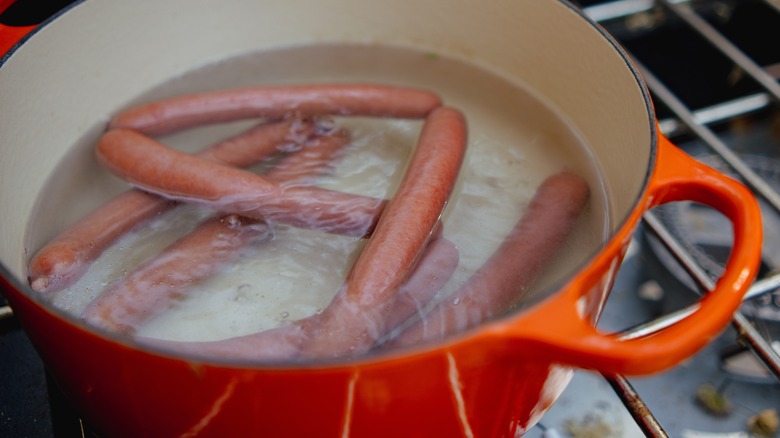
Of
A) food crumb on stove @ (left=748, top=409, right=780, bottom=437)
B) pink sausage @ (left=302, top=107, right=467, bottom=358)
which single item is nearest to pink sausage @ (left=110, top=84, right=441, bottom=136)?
pink sausage @ (left=302, top=107, right=467, bottom=358)

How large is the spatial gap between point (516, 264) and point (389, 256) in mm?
127

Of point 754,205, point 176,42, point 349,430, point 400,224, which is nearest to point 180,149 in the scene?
point 176,42

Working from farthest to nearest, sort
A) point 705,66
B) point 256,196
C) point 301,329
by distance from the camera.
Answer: point 705,66 → point 256,196 → point 301,329

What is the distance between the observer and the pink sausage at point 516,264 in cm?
63

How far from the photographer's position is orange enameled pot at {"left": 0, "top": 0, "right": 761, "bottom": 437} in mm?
449

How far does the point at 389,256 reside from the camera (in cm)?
64

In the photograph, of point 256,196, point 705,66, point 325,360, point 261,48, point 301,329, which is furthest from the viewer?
point 705,66

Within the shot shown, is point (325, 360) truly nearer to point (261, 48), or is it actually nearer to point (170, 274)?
point (170, 274)

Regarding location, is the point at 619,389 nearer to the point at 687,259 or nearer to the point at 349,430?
the point at 687,259

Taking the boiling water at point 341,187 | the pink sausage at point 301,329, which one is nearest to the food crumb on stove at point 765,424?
the boiling water at point 341,187

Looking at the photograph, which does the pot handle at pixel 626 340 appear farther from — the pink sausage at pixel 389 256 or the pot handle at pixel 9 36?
the pot handle at pixel 9 36

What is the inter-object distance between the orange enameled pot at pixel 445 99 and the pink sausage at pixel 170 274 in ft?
0.28

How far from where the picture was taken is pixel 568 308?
1.51ft

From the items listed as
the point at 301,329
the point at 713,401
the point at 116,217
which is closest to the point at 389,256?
the point at 301,329
